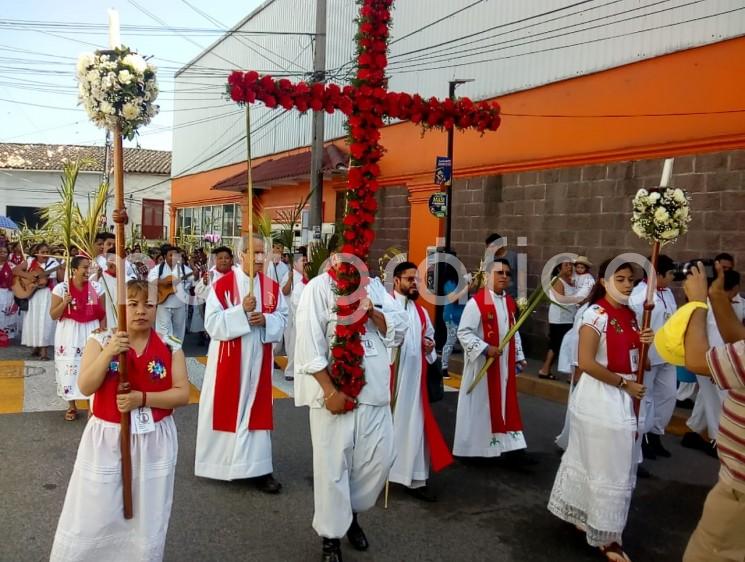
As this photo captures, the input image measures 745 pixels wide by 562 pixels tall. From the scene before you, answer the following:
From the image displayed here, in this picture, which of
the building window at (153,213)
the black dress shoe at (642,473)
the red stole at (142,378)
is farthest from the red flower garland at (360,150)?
the building window at (153,213)

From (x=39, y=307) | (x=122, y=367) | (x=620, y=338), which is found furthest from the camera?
(x=39, y=307)

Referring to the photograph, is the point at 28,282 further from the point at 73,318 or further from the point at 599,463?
the point at 599,463

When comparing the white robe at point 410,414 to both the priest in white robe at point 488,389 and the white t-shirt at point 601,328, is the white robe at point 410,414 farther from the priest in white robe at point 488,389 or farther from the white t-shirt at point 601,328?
the white t-shirt at point 601,328

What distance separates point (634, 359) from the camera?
177 inches

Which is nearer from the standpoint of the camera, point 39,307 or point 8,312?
point 39,307

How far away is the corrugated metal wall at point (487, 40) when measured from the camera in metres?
9.35

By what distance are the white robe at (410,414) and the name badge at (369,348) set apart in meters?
1.27

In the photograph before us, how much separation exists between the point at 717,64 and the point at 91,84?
8204 millimetres

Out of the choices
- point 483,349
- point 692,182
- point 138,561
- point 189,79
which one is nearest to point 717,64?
point 692,182

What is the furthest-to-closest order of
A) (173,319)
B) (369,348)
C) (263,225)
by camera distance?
(173,319) → (263,225) → (369,348)

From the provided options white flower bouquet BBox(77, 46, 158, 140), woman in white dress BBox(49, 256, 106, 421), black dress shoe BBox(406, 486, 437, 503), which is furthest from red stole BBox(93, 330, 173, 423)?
woman in white dress BBox(49, 256, 106, 421)

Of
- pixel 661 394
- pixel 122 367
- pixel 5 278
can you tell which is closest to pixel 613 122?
pixel 661 394

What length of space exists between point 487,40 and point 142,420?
36.7 ft

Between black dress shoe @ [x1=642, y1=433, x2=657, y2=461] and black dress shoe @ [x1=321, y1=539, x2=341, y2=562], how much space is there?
387cm
